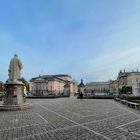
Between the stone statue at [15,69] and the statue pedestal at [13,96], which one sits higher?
the stone statue at [15,69]

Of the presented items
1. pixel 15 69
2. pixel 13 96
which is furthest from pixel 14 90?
pixel 15 69

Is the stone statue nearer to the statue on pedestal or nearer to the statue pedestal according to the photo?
the statue on pedestal

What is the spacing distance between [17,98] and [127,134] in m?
15.0

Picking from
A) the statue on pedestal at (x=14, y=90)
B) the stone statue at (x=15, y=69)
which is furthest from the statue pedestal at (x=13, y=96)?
the stone statue at (x=15, y=69)

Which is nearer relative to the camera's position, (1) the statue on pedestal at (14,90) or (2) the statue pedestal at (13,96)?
(1) the statue on pedestal at (14,90)

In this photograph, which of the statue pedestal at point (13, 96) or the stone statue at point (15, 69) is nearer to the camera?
the statue pedestal at point (13, 96)

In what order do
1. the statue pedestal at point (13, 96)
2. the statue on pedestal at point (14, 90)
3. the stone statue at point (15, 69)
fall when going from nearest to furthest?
the statue on pedestal at point (14, 90) → the statue pedestal at point (13, 96) → the stone statue at point (15, 69)

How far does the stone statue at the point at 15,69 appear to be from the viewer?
22.4 metres

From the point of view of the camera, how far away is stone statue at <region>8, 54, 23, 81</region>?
73.4 feet

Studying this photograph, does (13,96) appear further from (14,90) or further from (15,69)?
(15,69)

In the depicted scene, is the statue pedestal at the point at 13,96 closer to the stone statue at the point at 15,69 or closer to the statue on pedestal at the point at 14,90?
the statue on pedestal at the point at 14,90

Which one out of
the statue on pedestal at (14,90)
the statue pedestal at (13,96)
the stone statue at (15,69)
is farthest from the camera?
the stone statue at (15,69)

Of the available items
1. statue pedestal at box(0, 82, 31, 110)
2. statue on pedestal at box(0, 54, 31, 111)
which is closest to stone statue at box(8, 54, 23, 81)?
statue on pedestal at box(0, 54, 31, 111)

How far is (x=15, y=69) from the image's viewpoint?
73.9 ft
